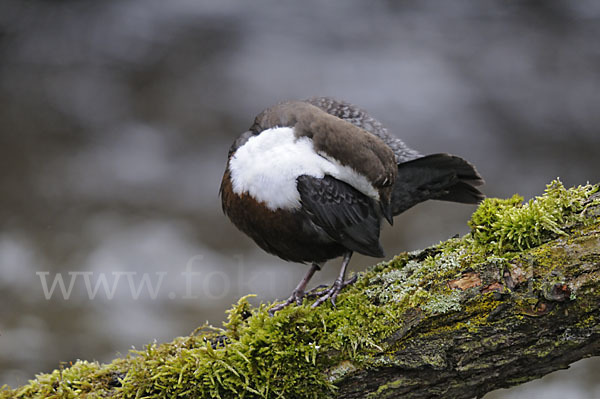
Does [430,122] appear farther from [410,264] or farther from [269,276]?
[410,264]

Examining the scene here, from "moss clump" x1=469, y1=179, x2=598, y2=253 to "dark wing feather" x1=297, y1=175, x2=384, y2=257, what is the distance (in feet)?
2.13

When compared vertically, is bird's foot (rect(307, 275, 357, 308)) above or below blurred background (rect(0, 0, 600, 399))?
below

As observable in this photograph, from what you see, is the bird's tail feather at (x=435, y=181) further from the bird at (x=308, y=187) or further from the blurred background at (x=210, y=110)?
the blurred background at (x=210, y=110)

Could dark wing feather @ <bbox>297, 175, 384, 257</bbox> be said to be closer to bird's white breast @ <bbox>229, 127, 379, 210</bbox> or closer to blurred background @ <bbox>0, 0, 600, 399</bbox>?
bird's white breast @ <bbox>229, 127, 379, 210</bbox>

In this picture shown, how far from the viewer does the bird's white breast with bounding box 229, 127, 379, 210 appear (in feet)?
8.20

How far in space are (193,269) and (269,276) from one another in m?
0.91

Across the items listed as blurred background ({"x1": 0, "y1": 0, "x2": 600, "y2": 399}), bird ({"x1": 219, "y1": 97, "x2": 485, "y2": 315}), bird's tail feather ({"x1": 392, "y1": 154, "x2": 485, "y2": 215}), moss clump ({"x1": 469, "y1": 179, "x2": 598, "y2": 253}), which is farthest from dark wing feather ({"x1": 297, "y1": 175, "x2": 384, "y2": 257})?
blurred background ({"x1": 0, "y1": 0, "x2": 600, "y2": 399})

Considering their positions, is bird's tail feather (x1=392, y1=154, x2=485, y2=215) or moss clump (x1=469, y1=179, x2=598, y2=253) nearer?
moss clump (x1=469, y1=179, x2=598, y2=253)

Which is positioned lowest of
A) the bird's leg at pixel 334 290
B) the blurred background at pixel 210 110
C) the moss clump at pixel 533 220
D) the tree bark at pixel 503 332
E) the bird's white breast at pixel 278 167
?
the tree bark at pixel 503 332

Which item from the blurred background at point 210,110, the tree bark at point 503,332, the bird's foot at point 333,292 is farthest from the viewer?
the blurred background at point 210,110

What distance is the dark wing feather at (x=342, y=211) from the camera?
2.54m
